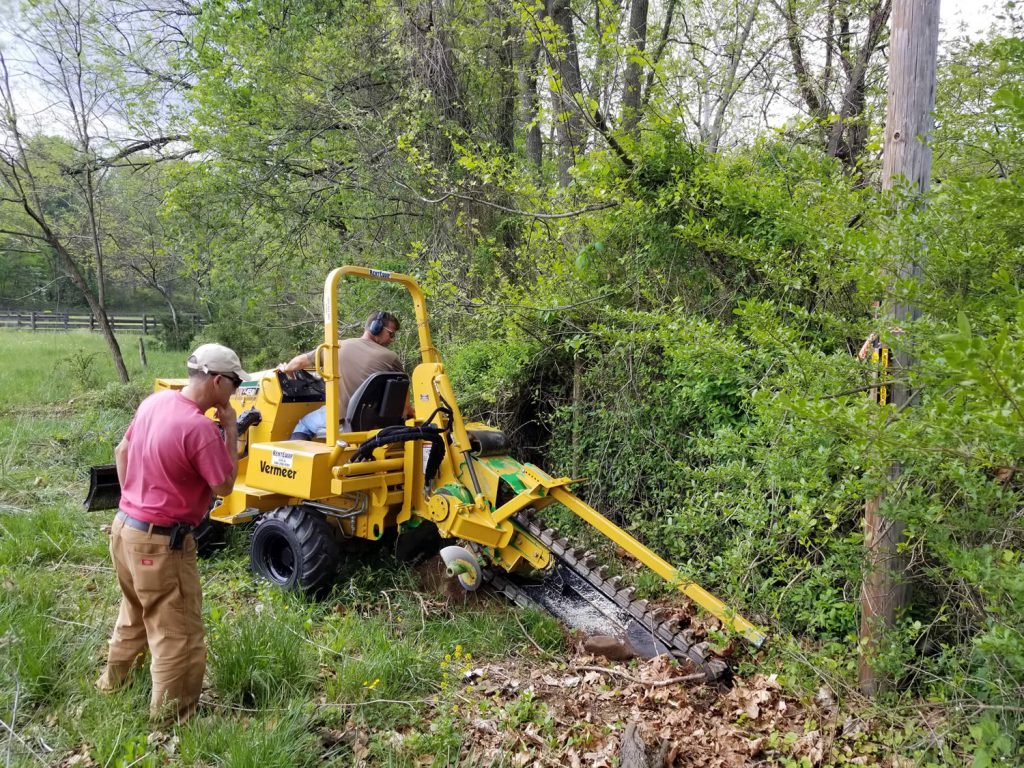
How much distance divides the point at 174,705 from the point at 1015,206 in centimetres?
425

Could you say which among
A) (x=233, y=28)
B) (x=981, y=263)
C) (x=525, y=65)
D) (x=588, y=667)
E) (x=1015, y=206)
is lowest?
(x=588, y=667)

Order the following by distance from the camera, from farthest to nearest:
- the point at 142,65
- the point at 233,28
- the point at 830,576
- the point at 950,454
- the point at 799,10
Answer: the point at 142,65
the point at 233,28
the point at 799,10
the point at 830,576
the point at 950,454

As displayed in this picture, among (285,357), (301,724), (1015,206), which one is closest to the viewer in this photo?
(1015,206)

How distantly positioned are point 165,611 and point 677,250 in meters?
4.23

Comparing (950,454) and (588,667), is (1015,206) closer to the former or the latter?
(950,454)

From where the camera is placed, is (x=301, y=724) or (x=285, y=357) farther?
(x=285, y=357)

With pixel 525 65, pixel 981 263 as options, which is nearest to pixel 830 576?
pixel 981 263

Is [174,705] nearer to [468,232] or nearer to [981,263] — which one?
[981,263]

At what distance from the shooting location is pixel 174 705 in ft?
10.5

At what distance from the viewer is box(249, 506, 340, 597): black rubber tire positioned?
4840 millimetres

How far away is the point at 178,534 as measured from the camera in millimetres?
3303

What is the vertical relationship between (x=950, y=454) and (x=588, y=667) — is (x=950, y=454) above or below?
above

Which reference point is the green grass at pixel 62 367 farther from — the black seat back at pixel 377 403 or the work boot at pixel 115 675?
the work boot at pixel 115 675

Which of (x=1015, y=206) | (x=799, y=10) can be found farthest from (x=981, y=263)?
(x=799, y=10)
